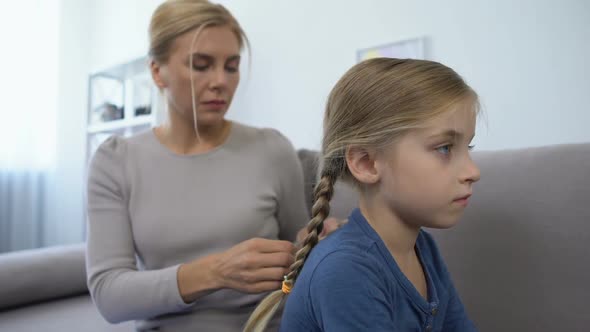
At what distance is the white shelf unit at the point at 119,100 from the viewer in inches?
94.8

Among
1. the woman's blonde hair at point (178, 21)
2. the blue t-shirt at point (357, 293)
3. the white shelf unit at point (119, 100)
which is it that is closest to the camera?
the blue t-shirt at point (357, 293)

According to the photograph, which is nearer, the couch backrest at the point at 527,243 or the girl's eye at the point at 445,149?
the girl's eye at the point at 445,149

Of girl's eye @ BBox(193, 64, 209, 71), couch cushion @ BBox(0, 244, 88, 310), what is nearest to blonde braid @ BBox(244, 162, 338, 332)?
girl's eye @ BBox(193, 64, 209, 71)

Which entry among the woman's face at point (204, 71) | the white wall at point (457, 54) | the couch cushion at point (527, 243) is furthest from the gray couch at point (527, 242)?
the white wall at point (457, 54)

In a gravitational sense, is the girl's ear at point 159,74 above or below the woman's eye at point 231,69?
below

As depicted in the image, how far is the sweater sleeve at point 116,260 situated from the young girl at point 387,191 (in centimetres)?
25

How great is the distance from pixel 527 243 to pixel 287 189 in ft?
1.67

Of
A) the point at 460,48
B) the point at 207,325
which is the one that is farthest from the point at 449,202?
the point at 460,48

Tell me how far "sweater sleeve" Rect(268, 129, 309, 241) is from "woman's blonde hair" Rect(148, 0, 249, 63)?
0.28 m

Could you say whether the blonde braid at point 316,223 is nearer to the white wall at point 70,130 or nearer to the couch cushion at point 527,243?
the couch cushion at point 527,243

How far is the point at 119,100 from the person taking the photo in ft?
9.34

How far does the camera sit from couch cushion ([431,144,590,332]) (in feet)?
2.66

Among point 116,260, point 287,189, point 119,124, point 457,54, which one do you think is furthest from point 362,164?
point 119,124

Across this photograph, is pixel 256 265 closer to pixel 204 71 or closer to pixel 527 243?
pixel 204 71
